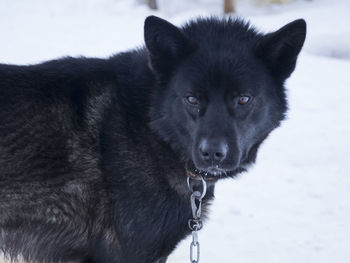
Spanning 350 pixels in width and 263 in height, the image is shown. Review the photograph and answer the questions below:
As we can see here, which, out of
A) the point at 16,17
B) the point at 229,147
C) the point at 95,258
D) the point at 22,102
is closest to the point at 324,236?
the point at 229,147

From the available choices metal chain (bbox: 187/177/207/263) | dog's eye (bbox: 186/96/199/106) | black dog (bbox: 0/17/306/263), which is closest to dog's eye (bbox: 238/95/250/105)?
black dog (bbox: 0/17/306/263)

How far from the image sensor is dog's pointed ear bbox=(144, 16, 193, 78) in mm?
2357

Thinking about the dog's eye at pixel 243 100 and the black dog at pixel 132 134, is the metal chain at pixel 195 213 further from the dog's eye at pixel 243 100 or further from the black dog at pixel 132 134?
the dog's eye at pixel 243 100

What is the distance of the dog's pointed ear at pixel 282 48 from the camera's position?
2.40 meters

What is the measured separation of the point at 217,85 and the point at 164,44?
354mm

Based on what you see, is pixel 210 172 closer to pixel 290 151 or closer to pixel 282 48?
pixel 282 48

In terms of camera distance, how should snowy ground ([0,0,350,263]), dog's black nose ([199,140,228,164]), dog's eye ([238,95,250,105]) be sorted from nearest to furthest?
dog's black nose ([199,140,228,164]) → dog's eye ([238,95,250,105]) → snowy ground ([0,0,350,263])

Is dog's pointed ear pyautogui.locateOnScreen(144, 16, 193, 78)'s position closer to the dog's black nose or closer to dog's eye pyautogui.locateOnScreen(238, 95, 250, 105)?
dog's eye pyautogui.locateOnScreen(238, 95, 250, 105)

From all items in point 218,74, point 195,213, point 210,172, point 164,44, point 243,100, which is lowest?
point 195,213

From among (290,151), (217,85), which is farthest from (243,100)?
(290,151)

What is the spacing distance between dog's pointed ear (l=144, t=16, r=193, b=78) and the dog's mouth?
0.53 meters

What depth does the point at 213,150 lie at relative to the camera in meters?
2.25

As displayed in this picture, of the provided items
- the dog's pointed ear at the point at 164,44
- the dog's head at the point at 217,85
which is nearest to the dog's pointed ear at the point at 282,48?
the dog's head at the point at 217,85

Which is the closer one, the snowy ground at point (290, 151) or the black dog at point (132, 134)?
the black dog at point (132, 134)
